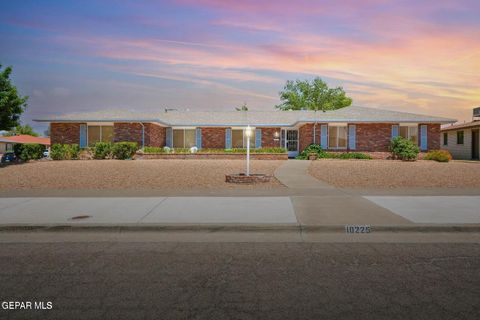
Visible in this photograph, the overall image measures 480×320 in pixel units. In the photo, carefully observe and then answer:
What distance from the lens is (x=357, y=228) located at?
6828mm

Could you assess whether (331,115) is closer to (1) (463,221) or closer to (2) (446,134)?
(2) (446,134)

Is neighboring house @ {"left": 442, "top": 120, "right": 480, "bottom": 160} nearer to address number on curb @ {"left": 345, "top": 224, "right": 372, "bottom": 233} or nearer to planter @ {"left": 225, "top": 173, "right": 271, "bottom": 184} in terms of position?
planter @ {"left": 225, "top": 173, "right": 271, "bottom": 184}

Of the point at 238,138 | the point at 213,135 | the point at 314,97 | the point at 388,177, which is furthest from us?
the point at 314,97

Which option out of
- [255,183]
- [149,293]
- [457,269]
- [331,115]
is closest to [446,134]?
[331,115]

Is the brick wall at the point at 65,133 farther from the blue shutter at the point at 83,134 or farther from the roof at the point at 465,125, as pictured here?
the roof at the point at 465,125

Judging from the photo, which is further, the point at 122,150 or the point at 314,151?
the point at 314,151

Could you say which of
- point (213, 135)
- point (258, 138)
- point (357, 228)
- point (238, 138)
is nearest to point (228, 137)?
point (238, 138)

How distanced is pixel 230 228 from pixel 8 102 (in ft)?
65.6

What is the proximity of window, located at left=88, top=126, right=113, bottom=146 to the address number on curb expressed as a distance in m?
26.3

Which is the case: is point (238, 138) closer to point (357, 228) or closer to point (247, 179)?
point (247, 179)

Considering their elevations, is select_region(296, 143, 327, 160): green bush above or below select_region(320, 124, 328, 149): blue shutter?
below

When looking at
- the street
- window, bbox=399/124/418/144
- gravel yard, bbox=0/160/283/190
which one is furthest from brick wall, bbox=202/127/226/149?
the street

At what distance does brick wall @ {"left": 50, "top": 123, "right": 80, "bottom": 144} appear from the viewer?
29.4 meters

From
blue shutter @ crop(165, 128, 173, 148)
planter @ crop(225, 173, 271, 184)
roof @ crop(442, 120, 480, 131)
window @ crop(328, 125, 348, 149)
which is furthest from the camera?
blue shutter @ crop(165, 128, 173, 148)
